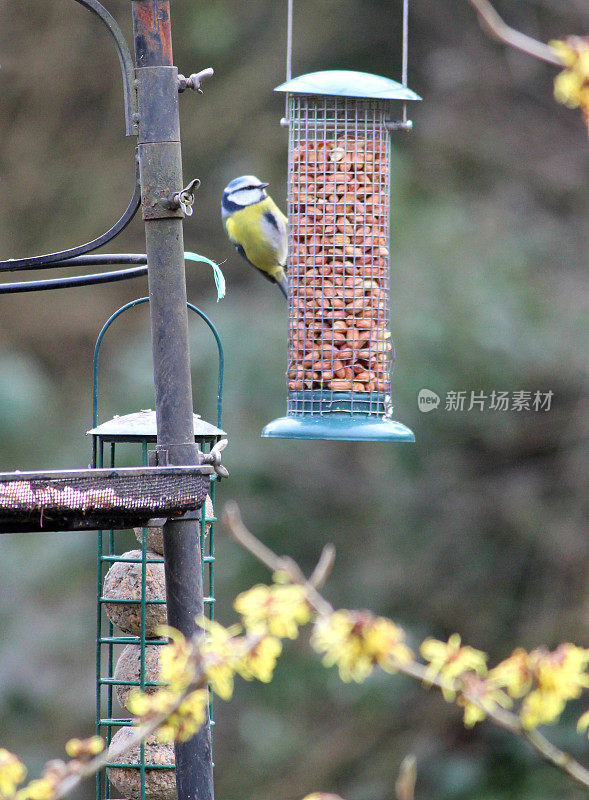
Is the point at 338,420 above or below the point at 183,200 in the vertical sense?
below

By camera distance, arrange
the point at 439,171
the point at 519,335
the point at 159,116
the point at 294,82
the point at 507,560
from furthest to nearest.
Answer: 1. the point at 439,171
2. the point at 507,560
3. the point at 519,335
4. the point at 294,82
5. the point at 159,116

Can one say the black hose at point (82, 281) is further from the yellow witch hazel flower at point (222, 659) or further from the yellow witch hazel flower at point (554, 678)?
the yellow witch hazel flower at point (554, 678)

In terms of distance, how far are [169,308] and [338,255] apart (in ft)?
3.92

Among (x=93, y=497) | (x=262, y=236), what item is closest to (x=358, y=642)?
(x=93, y=497)

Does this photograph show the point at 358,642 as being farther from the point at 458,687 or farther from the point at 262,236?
the point at 262,236

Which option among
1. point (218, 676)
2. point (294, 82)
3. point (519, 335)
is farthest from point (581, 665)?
point (519, 335)

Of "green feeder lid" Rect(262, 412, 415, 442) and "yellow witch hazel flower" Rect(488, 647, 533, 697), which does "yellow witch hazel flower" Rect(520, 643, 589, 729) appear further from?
"green feeder lid" Rect(262, 412, 415, 442)

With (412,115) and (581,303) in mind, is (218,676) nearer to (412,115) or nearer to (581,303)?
(581,303)

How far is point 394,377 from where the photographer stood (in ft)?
21.1

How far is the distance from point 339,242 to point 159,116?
1.20 metres

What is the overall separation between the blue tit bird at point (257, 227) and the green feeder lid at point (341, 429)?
3.23ft

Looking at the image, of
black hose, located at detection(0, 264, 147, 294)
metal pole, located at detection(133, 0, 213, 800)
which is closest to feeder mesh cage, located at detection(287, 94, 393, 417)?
black hose, located at detection(0, 264, 147, 294)

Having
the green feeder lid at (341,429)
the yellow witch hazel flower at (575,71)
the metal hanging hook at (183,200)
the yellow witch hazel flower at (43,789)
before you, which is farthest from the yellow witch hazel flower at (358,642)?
the green feeder lid at (341,429)

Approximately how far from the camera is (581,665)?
1299mm
